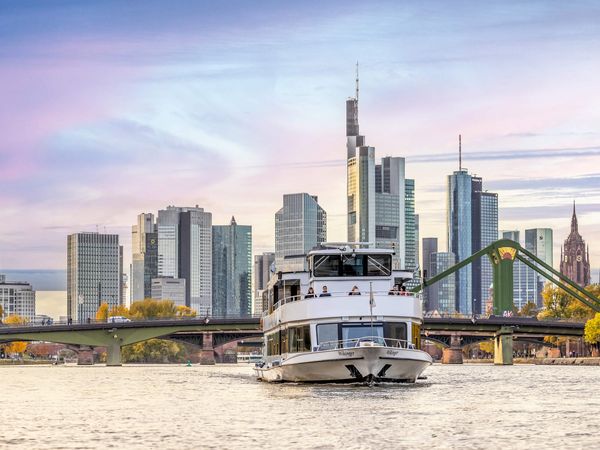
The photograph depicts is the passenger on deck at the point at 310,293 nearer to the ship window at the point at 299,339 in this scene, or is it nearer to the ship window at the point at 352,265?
the ship window at the point at 299,339

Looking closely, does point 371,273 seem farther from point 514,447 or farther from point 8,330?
point 8,330

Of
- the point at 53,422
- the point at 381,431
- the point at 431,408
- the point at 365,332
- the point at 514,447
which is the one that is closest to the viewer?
the point at 514,447

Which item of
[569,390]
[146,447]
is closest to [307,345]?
[569,390]

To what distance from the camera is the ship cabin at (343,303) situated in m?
73.9

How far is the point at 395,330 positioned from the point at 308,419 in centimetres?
2331

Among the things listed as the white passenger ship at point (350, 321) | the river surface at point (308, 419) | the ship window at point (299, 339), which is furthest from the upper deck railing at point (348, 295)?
the river surface at point (308, 419)

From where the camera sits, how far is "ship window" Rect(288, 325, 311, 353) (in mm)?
75500

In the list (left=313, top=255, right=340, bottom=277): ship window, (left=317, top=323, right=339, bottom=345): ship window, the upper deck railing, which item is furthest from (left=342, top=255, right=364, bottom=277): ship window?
(left=317, top=323, right=339, bottom=345): ship window

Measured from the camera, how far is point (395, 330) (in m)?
74.8

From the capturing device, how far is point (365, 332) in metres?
73.9

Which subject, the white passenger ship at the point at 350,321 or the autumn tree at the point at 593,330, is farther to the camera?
the autumn tree at the point at 593,330

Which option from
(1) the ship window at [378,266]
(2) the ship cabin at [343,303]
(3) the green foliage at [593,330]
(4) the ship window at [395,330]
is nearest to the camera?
(2) the ship cabin at [343,303]

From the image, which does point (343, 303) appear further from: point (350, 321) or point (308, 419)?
point (308, 419)

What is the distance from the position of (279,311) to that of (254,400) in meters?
15.8
